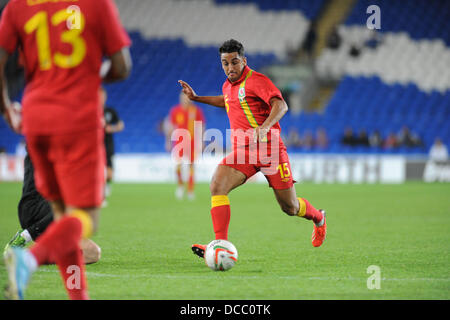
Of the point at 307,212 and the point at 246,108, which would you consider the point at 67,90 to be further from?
the point at 307,212

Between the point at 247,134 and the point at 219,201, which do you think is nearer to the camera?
the point at 219,201

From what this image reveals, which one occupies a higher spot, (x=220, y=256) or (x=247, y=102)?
(x=247, y=102)

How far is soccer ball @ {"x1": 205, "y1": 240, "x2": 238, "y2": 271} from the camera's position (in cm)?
510

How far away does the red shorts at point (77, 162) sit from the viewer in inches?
127

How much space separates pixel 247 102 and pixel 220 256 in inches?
59.8

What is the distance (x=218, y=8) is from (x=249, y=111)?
23543mm

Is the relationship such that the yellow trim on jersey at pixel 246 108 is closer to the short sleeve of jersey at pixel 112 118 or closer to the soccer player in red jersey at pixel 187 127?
the short sleeve of jersey at pixel 112 118

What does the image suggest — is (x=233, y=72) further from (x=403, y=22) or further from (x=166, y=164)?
(x=403, y=22)

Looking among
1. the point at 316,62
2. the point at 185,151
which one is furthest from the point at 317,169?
the point at 185,151

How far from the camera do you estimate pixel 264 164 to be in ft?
18.9

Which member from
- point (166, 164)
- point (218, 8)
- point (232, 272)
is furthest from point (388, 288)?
point (218, 8)

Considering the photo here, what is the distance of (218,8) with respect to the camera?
28.4m

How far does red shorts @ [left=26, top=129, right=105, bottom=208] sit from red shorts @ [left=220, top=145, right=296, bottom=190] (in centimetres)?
244

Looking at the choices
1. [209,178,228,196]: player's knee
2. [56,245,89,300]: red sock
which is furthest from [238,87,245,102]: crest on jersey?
[56,245,89,300]: red sock
